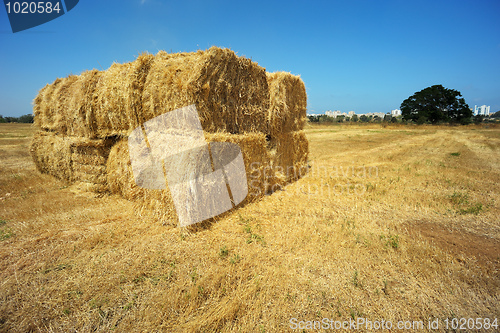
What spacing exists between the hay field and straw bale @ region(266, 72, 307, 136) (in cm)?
260

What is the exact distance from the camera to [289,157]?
8469mm

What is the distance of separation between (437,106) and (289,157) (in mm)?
59827

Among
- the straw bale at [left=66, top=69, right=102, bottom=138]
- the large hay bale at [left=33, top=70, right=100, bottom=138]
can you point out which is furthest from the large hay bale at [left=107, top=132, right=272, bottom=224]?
the large hay bale at [left=33, top=70, right=100, bottom=138]

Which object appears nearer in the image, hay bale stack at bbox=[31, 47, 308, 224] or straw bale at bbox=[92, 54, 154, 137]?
hay bale stack at bbox=[31, 47, 308, 224]

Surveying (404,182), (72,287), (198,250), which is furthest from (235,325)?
(404,182)

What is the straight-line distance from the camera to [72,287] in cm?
320

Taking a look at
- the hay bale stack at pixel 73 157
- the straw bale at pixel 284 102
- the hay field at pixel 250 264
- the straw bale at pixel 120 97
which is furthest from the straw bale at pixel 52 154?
the straw bale at pixel 284 102

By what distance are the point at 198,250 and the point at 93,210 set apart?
3.38 meters

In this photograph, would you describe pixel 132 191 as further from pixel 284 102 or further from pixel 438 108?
pixel 438 108

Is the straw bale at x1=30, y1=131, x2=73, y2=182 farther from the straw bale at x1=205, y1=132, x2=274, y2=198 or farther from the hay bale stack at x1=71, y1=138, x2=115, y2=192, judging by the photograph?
the straw bale at x1=205, y1=132, x2=274, y2=198

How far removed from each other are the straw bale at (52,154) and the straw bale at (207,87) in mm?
4076

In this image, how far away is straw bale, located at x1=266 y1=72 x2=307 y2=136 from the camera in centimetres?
736

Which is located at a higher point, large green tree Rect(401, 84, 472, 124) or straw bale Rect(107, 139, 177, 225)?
large green tree Rect(401, 84, 472, 124)

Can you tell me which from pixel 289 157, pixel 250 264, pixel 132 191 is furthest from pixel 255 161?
pixel 250 264
